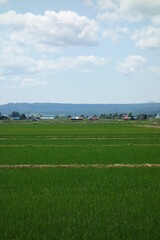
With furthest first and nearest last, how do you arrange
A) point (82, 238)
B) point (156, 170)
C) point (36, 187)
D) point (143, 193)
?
point (156, 170)
point (36, 187)
point (143, 193)
point (82, 238)

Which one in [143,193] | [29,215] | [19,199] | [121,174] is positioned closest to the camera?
[29,215]

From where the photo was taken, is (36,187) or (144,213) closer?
(144,213)

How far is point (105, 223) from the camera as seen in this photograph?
7246 millimetres

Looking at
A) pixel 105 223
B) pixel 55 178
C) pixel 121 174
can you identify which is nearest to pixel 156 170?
pixel 121 174

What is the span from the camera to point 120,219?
24.6 feet

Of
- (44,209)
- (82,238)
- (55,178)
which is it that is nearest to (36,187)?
(55,178)

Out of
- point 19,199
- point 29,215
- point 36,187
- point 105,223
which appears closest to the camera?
point 105,223

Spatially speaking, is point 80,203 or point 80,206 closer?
point 80,206

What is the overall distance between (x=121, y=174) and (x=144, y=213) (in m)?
5.61

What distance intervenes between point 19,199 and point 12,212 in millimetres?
1275

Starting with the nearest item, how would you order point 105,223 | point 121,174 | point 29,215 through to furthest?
1. point 105,223
2. point 29,215
3. point 121,174

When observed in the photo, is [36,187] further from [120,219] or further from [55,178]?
[120,219]

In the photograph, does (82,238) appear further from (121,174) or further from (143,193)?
(121,174)

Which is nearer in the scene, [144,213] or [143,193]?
[144,213]
